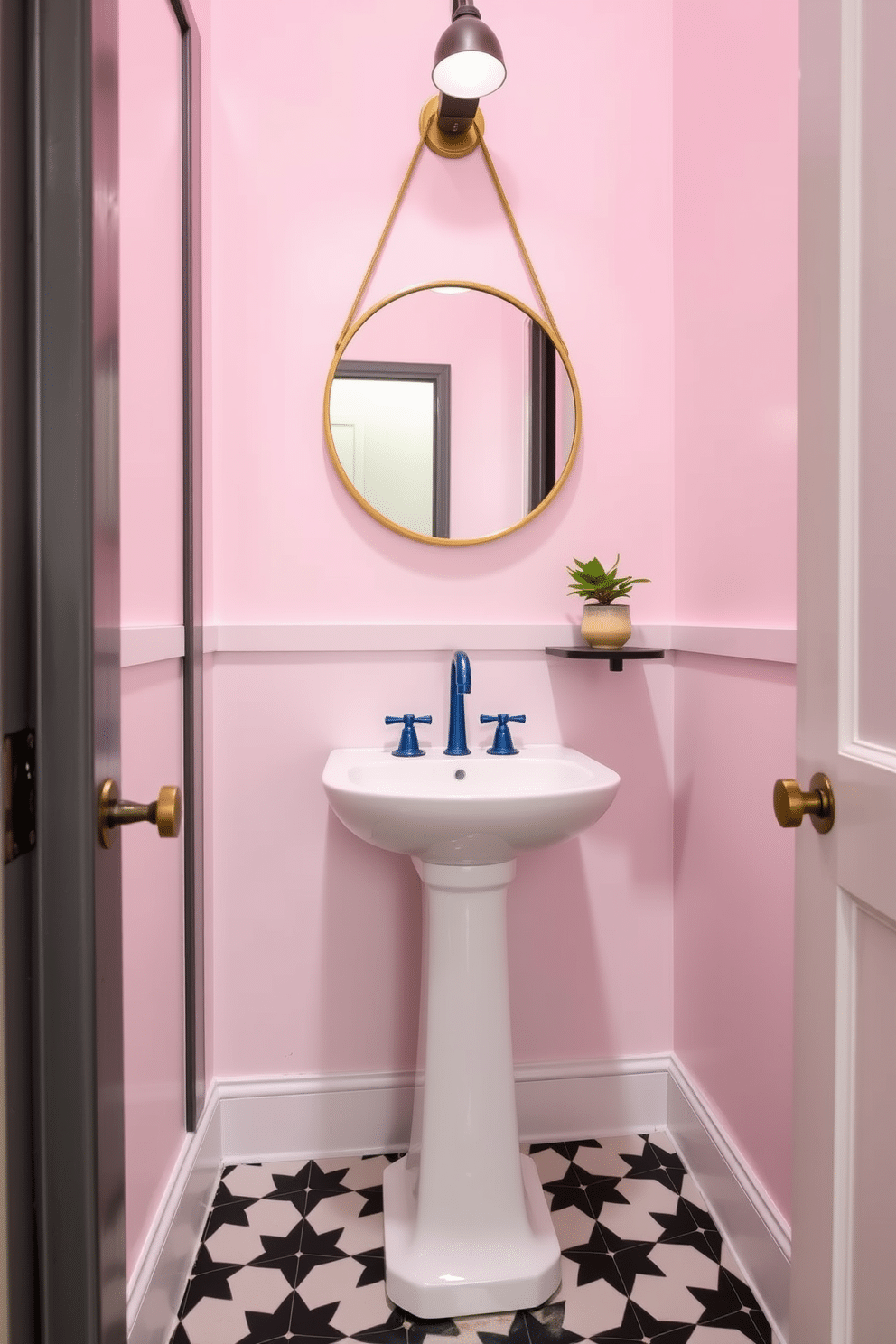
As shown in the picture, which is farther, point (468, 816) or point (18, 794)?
point (468, 816)

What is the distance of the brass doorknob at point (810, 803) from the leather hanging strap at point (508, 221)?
1247 mm

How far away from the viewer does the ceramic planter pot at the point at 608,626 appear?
1.72m

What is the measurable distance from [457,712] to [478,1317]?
983 mm

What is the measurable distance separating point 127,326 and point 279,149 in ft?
2.61

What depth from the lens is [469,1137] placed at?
1.42 m

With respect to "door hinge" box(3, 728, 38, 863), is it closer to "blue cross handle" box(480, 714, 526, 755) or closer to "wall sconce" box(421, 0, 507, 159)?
"blue cross handle" box(480, 714, 526, 755)

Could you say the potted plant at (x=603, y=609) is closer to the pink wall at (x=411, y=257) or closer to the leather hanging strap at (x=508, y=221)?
the pink wall at (x=411, y=257)

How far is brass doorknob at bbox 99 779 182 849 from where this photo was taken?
2.33ft

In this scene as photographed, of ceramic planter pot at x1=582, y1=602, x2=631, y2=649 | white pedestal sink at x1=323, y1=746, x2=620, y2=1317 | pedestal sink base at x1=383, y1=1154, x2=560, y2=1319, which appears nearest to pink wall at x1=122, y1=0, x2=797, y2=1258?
ceramic planter pot at x1=582, y1=602, x2=631, y2=649

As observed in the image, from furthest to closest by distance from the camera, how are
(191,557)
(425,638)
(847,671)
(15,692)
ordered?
(425,638), (191,557), (847,671), (15,692)

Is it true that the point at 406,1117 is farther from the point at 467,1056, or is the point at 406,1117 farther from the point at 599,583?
the point at 599,583

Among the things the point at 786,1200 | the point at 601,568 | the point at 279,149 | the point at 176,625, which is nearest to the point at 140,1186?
the point at 176,625

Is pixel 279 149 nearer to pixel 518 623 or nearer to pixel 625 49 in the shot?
pixel 625 49

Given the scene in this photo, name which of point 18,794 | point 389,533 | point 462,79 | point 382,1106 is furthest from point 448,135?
point 382,1106
